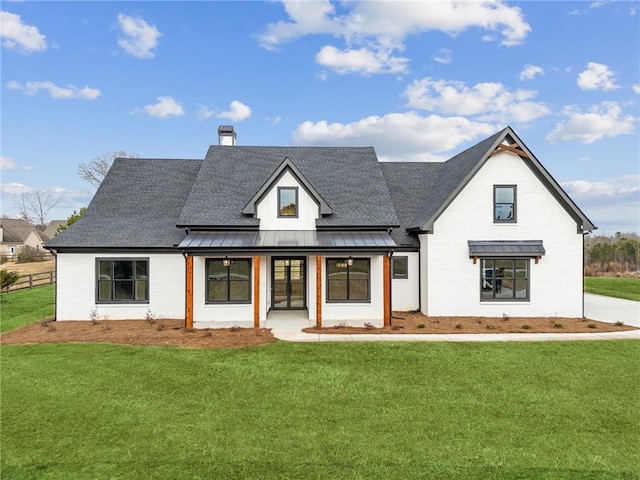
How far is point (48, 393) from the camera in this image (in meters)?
8.02

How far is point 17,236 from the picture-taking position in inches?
2640

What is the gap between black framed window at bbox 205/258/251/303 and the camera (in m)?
15.6

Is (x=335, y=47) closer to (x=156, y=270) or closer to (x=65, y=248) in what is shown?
(x=156, y=270)

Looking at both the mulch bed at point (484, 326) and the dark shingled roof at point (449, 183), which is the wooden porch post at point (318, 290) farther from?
the dark shingled roof at point (449, 183)

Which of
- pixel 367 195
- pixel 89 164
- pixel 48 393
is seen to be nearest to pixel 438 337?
pixel 367 195

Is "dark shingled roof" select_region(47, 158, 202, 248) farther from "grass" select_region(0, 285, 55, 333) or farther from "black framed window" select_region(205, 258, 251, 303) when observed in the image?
"grass" select_region(0, 285, 55, 333)

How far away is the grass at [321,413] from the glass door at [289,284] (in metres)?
6.12

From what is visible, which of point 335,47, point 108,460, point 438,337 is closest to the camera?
point 108,460

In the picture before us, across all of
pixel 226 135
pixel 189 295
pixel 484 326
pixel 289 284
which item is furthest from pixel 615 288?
pixel 226 135

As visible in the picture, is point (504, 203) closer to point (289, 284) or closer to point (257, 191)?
point (289, 284)

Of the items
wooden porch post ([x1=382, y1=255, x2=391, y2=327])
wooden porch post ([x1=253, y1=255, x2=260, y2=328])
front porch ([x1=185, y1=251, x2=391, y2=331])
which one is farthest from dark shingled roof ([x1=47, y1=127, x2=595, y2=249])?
wooden porch post ([x1=253, y1=255, x2=260, y2=328])

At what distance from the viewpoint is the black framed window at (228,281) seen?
1562 cm

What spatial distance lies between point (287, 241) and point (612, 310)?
17.4 meters

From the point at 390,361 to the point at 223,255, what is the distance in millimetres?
8076
